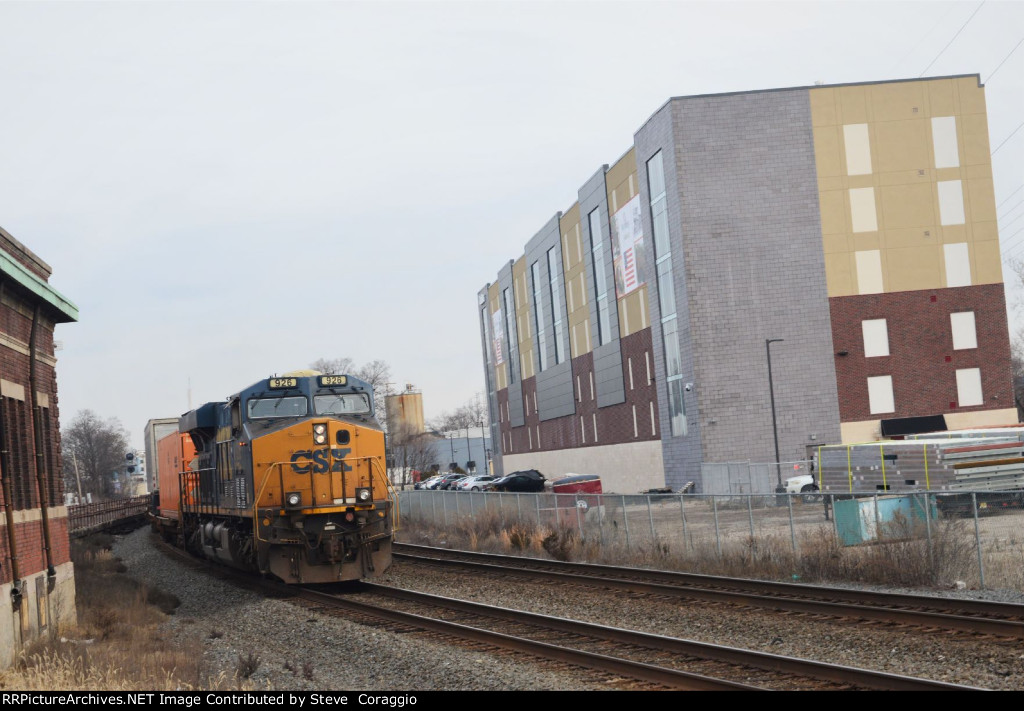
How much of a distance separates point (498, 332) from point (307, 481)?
77.8 m

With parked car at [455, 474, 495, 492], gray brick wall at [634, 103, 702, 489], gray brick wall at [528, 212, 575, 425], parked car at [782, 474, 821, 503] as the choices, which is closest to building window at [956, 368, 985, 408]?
parked car at [782, 474, 821, 503]

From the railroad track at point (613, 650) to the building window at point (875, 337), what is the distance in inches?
1569

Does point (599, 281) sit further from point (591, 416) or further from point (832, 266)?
point (832, 266)

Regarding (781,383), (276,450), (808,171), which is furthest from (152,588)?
(808,171)

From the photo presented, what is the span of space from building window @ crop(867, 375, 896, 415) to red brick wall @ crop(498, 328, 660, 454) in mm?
11926

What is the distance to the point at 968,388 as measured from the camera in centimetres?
5366

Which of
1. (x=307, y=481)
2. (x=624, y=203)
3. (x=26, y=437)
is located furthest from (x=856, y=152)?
(x=26, y=437)

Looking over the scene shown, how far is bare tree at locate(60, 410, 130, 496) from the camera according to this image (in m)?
143

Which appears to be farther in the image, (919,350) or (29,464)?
(919,350)

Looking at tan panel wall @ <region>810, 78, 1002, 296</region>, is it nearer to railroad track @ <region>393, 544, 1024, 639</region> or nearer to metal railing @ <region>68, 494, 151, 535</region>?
railroad track @ <region>393, 544, 1024, 639</region>

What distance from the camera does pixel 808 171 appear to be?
175 feet

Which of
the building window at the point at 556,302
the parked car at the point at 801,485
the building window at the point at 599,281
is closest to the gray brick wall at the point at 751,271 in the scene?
A: the parked car at the point at 801,485

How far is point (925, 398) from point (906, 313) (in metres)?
4.54
